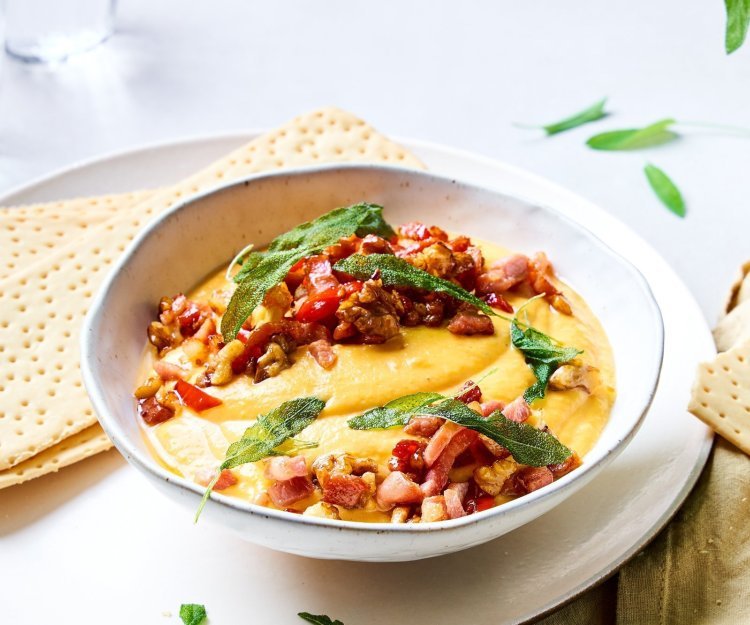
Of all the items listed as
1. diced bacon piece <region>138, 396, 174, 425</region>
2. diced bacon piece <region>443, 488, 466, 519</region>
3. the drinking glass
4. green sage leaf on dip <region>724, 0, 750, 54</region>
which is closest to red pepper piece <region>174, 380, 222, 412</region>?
diced bacon piece <region>138, 396, 174, 425</region>

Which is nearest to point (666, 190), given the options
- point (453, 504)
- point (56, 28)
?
point (453, 504)

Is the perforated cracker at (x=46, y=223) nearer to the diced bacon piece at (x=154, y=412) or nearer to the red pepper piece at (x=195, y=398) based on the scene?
the diced bacon piece at (x=154, y=412)

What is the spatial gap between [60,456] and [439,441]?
146 centimetres

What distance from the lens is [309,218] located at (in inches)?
180

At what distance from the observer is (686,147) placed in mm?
6211

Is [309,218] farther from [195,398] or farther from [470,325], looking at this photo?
[195,398]

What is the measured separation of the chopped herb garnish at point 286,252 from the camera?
3.61 meters

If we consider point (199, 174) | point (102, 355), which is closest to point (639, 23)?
point (199, 174)

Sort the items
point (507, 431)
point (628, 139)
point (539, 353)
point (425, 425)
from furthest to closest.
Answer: point (628, 139) < point (539, 353) < point (425, 425) < point (507, 431)

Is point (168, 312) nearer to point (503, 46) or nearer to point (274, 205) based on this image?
point (274, 205)

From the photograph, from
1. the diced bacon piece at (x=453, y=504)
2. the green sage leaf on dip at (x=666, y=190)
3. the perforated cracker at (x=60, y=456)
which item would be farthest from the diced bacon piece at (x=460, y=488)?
the green sage leaf on dip at (x=666, y=190)

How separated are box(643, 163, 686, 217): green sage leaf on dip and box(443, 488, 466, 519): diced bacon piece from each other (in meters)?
3.09

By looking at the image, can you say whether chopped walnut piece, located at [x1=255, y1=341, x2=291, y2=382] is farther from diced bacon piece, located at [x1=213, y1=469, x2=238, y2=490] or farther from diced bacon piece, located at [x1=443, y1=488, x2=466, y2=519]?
diced bacon piece, located at [x1=443, y1=488, x2=466, y2=519]

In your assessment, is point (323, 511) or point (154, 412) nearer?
point (323, 511)
